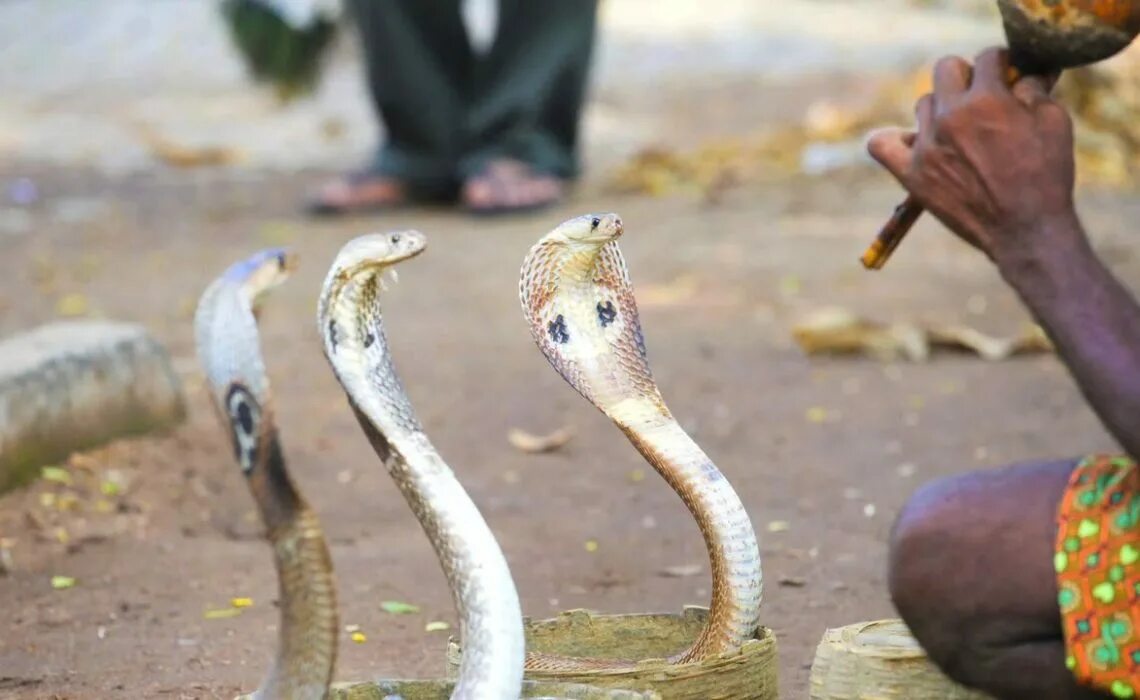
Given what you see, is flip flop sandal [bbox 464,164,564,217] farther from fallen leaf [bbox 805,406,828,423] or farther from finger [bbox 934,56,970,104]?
finger [bbox 934,56,970,104]

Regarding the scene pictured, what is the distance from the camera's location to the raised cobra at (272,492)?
2.10 metres

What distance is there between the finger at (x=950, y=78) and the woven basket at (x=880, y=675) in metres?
0.71

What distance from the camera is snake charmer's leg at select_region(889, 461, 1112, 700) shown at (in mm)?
2104

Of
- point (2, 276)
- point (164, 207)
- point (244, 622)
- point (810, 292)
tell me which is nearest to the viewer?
point (244, 622)

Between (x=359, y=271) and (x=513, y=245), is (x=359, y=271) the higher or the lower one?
the higher one

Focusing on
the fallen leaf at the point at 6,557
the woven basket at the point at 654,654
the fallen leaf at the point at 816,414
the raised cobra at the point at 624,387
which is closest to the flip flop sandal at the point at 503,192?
the fallen leaf at the point at 816,414

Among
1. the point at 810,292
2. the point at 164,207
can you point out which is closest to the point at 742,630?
the point at 810,292

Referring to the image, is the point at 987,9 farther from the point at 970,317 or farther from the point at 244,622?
the point at 244,622

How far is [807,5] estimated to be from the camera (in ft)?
53.0

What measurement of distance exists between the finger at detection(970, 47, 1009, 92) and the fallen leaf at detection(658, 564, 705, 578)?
1935 millimetres

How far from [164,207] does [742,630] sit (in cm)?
718

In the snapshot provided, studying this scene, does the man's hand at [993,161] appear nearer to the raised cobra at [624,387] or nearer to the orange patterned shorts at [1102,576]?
the orange patterned shorts at [1102,576]

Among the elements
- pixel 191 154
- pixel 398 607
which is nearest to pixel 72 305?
pixel 398 607

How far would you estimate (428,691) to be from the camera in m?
2.48
